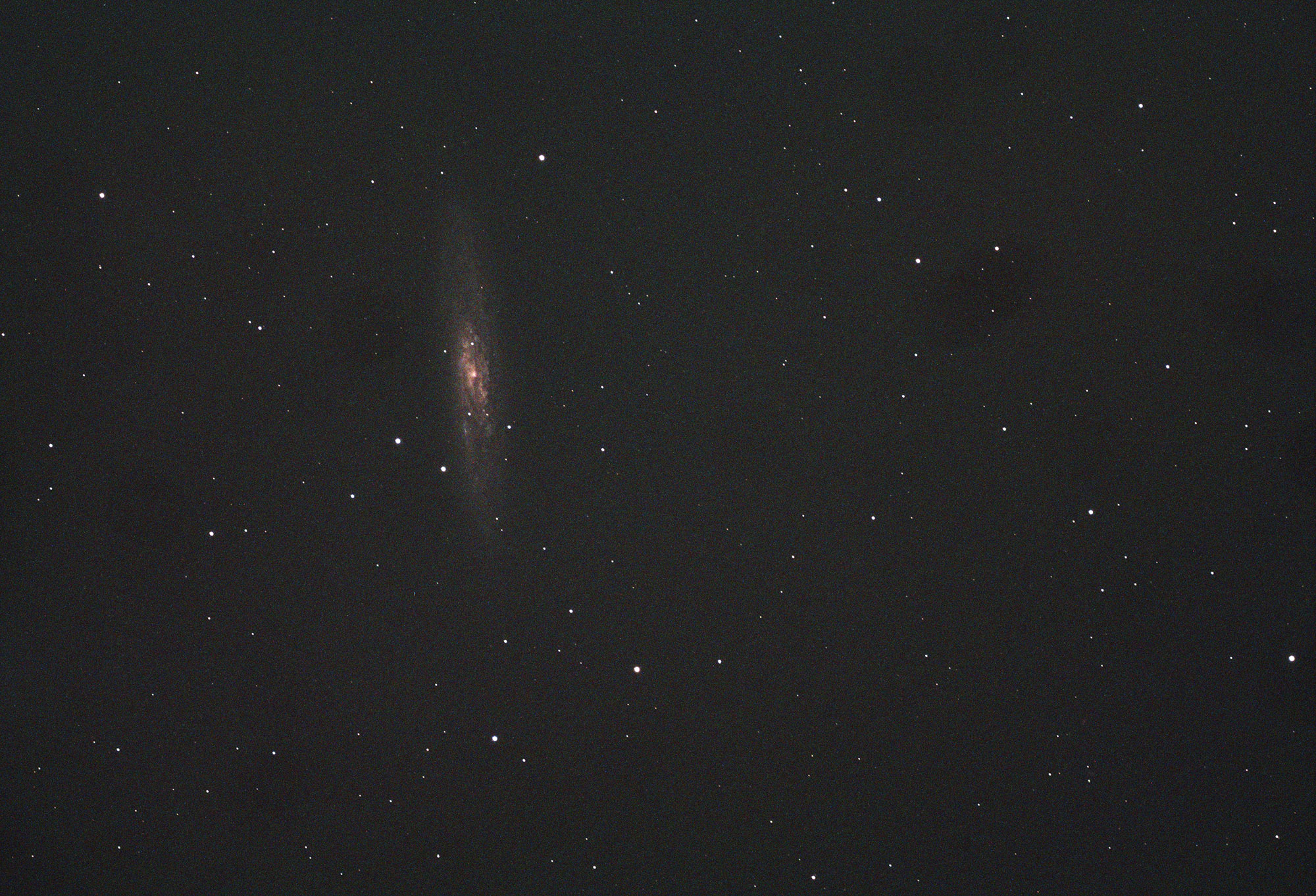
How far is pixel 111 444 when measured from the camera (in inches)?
40.9

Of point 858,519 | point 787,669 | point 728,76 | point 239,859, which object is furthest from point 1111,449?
point 239,859

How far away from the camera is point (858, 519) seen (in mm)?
958

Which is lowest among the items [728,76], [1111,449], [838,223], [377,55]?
[1111,449]

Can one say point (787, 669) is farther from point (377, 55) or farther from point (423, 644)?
point (377, 55)

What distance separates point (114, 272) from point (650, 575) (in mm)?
623

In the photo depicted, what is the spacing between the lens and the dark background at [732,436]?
0.94 m

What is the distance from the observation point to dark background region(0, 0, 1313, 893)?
0.94 meters

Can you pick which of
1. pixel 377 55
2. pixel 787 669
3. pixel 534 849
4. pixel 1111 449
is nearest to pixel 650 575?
pixel 787 669

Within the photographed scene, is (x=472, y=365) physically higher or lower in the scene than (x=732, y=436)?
higher

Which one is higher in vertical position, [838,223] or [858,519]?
[838,223]

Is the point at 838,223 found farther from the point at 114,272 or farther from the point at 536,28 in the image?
the point at 114,272

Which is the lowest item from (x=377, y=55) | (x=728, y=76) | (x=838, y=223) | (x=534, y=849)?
(x=534, y=849)

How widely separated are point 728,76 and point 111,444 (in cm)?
72

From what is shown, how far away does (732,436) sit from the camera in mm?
965
